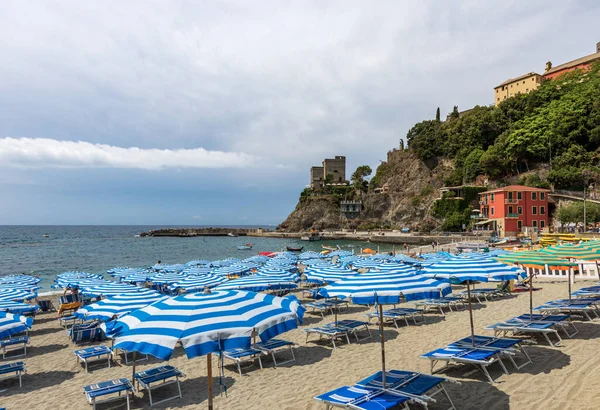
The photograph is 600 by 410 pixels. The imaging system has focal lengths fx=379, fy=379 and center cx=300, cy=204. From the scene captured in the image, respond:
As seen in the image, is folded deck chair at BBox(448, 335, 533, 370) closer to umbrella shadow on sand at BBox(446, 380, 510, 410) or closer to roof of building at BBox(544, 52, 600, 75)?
umbrella shadow on sand at BBox(446, 380, 510, 410)

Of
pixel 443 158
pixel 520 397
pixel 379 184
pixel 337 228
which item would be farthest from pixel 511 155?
pixel 520 397

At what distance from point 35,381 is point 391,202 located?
84273mm

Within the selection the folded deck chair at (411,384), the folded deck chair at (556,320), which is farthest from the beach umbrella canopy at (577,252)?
the folded deck chair at (411,384)

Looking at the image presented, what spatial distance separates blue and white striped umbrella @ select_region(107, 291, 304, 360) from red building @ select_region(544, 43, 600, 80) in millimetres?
89911

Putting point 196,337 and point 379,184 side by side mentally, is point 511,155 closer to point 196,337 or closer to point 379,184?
point 379,184

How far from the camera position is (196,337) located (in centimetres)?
378

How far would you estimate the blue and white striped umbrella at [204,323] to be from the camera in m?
3.80

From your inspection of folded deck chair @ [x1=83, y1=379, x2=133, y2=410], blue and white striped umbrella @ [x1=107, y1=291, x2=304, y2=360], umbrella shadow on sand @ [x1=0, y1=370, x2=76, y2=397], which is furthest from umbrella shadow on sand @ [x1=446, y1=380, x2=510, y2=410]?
umbrella shadow on sand @ [x1=0, y1=370, x2=76, y2=397]

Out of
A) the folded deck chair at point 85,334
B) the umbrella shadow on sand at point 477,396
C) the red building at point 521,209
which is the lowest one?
Result: the folded deck chair at point 85,334

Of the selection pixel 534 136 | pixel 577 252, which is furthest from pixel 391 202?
pixel 577 252

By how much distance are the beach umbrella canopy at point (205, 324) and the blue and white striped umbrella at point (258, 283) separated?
20.6 ft

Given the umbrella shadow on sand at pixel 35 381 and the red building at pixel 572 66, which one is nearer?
the umbrella shadow on sand at pixel 35 381

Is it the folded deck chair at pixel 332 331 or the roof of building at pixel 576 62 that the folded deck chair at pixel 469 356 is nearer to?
the folded deck chair at pixel 332 331

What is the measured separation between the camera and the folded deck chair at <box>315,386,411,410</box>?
5.06 metres
